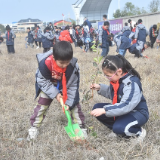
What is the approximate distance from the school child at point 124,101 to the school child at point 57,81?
1.11ft

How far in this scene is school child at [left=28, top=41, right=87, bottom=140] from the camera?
79.4 inches

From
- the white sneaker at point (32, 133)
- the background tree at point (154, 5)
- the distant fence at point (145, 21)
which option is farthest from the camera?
the background tree at point (154, 5)

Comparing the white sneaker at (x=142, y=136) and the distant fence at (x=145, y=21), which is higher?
the distant fence at (x=145, y=21)

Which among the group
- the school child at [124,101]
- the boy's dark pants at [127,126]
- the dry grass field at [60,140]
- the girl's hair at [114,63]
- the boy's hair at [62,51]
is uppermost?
the boy's hair at [62,51]

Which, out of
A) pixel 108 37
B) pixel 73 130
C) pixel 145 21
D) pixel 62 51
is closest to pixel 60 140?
pixel 73 130

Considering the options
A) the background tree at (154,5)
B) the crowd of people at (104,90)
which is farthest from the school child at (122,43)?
the background tree at (154,5)

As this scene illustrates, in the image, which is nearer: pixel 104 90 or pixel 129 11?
pixel 104 90

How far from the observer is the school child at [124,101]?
1992 millimetres

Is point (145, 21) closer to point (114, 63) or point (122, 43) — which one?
point (122, 43)

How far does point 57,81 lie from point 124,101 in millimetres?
764

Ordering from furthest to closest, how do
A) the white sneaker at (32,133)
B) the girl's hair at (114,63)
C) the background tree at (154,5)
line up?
the background tree at (154,5) < the white sneaker at (32,133) < the girl's hair at (114,63)

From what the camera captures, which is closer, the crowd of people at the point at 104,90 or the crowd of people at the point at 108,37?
the crowd of people at the point at 104,90

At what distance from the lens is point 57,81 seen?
7.63 feet

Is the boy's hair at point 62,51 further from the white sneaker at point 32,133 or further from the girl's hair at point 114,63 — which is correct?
the white sneaker at point 32,133
